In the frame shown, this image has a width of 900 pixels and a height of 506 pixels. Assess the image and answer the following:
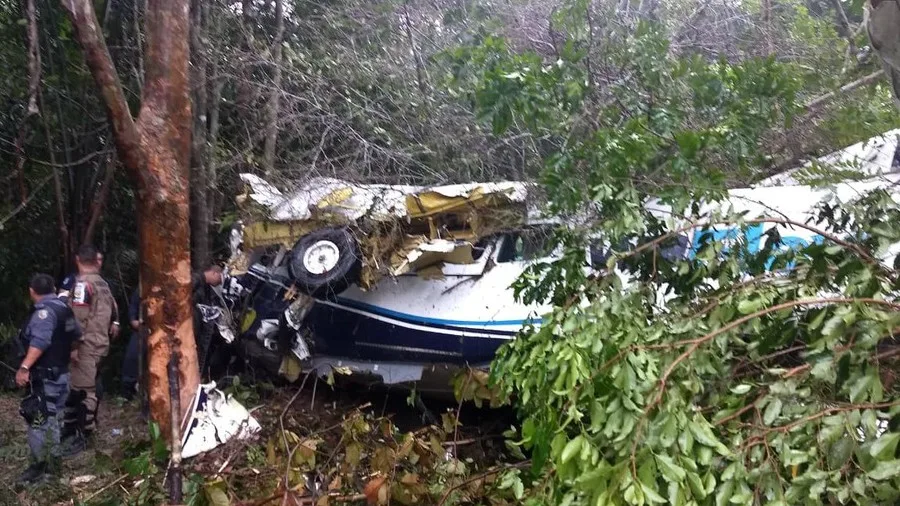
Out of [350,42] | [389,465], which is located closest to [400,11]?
[350,42]

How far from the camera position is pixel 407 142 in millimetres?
6836

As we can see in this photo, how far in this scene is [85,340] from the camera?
5516 mm

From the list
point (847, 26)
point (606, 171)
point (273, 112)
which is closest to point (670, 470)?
point (606, 171)

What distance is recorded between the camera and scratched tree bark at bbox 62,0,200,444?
3961 millimetres

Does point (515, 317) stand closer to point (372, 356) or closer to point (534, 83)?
point (372, 356)

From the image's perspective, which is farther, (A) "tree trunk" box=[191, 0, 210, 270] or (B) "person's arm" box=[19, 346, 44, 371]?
(A) "tree trunk" box=[191, 0, 210, 270]

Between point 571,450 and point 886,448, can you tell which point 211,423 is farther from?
point 886,448

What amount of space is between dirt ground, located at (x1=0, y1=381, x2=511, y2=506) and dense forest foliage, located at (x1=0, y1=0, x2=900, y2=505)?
1360mm

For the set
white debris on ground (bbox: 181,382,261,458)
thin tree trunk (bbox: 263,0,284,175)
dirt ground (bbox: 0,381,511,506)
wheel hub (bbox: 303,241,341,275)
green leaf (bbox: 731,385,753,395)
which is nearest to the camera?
green leaf (bbox: 731,385,753,395)

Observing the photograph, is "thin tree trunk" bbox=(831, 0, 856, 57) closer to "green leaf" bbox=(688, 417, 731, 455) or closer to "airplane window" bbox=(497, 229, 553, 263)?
"airplane window" bbox=(497, 229, 553, 263)

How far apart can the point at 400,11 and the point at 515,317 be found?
3.41 m

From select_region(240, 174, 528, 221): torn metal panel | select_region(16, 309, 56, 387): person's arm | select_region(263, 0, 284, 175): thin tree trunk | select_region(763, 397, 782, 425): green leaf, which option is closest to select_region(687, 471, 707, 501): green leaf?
select_region(763, 397, 782, 425): green leaf

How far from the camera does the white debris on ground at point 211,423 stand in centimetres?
438

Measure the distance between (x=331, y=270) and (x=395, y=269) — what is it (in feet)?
1.68
